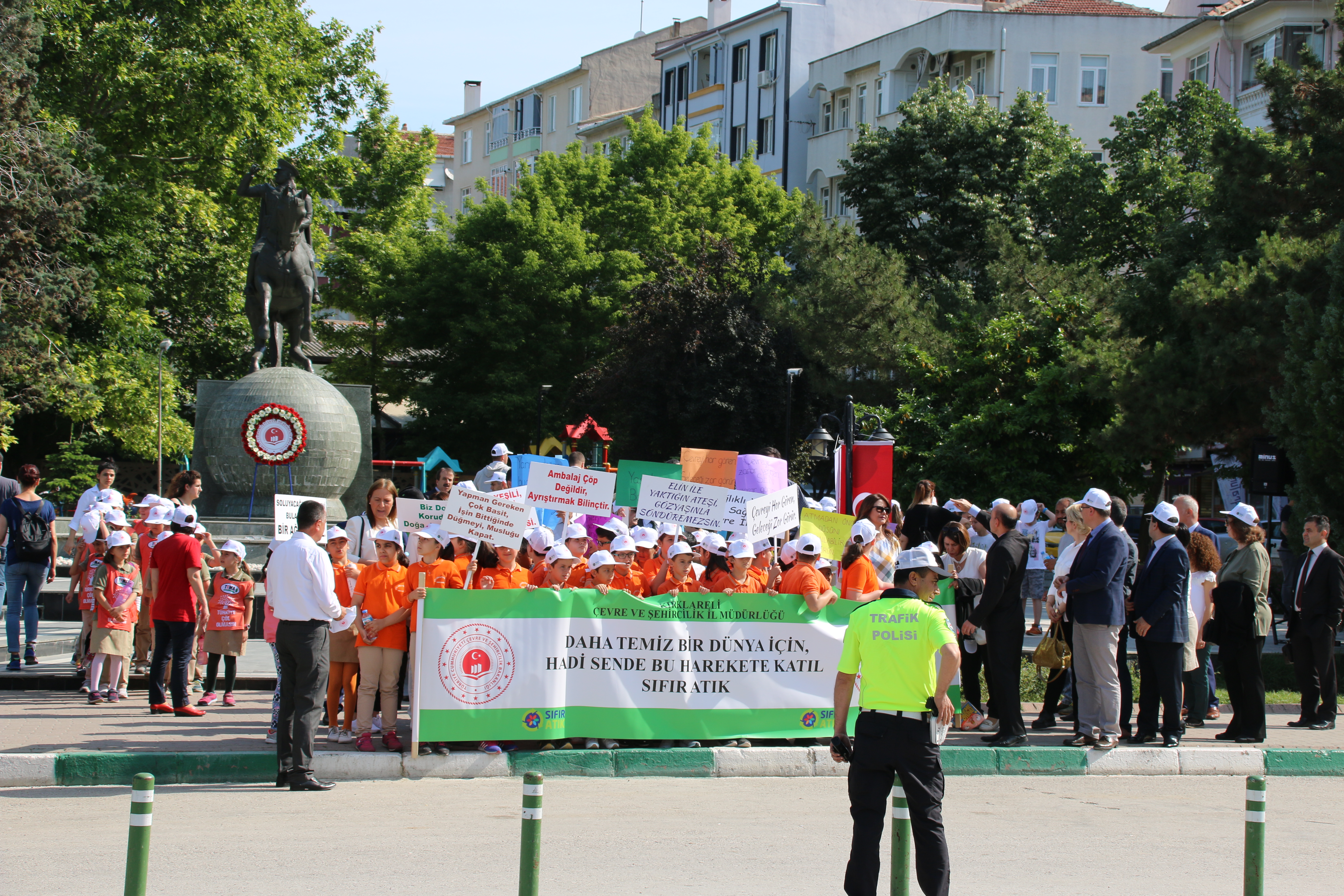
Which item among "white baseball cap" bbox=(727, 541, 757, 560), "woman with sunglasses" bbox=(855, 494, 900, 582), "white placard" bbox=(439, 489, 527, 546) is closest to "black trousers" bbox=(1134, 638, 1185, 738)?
"woman with sunglasses" bbox=(855, 494, 900, 582)

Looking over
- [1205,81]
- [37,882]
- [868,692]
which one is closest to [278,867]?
[37,882]

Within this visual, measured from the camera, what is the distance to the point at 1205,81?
43.7 metres

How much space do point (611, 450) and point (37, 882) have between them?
35.8m

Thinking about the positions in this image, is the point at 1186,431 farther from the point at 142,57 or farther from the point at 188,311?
the point at 188,311

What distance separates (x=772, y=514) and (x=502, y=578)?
2303mm

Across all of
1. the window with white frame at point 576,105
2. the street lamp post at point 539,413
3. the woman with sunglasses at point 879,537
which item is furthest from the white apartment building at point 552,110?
the woman with sunglasses at point 879,537

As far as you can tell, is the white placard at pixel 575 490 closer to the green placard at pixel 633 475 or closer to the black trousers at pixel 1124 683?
the green placard at pixel 633 475

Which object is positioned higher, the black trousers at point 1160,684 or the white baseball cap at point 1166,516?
the white baseball cap at point 1166,516

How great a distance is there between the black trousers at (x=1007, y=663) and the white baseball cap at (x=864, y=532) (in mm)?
1611

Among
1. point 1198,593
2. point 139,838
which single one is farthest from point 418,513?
point 1198,593

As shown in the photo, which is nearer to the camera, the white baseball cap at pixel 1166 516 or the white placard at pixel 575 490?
the white baseball cap at pixel 1166 516

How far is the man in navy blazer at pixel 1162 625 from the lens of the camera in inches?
396

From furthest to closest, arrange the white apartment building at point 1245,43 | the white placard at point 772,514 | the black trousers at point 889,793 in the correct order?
the white apartment building at point 1245,43
the white placard at point 772,514
the black trousers at point 889,793

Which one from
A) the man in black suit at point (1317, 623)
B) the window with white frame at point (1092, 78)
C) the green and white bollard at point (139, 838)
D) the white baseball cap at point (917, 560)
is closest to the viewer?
the green and white bollard at point (139, 838)
